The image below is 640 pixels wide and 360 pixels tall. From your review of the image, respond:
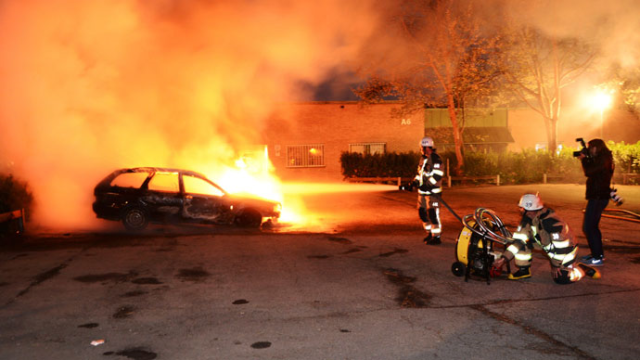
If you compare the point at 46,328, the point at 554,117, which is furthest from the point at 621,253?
the point at 554,117

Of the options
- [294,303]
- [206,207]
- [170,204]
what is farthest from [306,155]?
[294,303]

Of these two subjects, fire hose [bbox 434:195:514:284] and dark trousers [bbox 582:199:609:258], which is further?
dark trousers [bbox 582:199:609:258]

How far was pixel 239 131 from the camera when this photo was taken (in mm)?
15984

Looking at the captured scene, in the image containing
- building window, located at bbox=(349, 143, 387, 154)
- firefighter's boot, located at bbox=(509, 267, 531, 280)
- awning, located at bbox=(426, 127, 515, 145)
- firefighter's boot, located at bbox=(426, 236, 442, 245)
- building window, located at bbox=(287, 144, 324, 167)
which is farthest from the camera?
awning, located at bbox=(426, 127, 515, 145)

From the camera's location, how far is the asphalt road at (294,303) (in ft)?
13.2

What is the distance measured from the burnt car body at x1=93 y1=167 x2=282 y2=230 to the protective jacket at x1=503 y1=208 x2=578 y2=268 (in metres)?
5.71

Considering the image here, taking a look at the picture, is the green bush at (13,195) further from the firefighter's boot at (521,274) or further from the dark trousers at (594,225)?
the dark trousers at (594,225)

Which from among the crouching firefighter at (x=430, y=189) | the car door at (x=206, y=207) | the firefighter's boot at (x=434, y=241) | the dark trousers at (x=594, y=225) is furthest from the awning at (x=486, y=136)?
the dark trousers at (x=594, y=225)

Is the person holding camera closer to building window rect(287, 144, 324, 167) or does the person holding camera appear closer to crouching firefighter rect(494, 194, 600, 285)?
crouching firefighter rect(494, 194, 600, 285)

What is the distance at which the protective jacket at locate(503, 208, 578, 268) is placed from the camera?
577cm

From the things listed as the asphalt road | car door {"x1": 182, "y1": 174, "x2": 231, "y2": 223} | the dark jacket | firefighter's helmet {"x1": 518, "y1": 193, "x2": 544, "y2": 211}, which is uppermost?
the dark jacket

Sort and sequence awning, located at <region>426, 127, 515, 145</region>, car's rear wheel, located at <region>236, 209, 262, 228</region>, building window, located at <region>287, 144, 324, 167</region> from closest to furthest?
1. car's rear wheel, located at <region>236, 209, 262, 228</region>
2. building window, located at <region>287, 144, 324, 167</region>
3. awning, located at <region>426, 127, 515, 145</region>

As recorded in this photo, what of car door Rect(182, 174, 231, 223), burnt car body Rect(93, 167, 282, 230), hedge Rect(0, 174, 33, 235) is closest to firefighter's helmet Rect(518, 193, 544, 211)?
burnt car body Rect(93, 167, 282, 230)

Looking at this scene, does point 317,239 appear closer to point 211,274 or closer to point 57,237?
point 211,274
